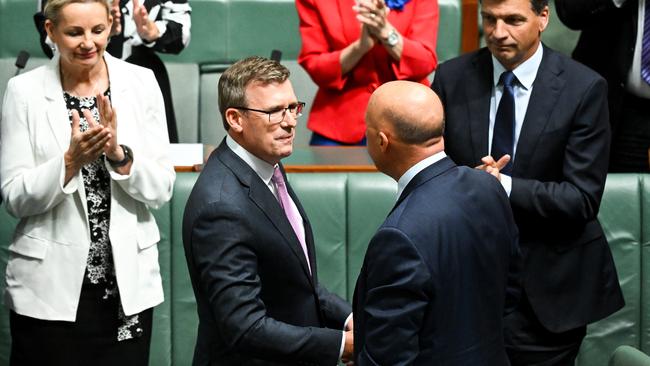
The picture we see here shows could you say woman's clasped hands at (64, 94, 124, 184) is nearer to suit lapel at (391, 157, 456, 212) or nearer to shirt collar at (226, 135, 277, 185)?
shirt collar at (226, 135, 277, 185)

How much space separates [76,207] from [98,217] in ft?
0.22

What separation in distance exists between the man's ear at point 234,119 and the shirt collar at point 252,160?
0.04m

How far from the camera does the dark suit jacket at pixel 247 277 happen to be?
2.50 metres

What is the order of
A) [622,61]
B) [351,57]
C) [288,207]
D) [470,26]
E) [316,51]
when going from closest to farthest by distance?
[288,207] → [622,61] → [351,57] → [316,51] → [470,26]

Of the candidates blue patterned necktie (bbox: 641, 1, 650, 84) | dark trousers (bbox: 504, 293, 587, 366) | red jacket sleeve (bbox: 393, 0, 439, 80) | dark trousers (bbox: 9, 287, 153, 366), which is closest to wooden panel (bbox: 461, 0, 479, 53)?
red jacket sleeve (bbox: 393, 0, 439, 80)

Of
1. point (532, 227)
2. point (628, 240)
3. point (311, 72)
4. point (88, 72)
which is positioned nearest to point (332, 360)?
point (532, 227)

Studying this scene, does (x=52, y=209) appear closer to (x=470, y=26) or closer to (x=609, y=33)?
(x=609, y=33)

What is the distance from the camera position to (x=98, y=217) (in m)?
3.14

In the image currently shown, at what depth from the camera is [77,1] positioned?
3.15m

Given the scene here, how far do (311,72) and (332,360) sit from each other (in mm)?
2009

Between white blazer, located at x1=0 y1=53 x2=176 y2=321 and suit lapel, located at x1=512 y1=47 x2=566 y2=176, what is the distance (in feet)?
3.25

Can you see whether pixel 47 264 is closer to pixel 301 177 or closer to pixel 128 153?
pixel 128 153

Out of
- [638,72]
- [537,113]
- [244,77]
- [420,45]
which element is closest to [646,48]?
[638,72]

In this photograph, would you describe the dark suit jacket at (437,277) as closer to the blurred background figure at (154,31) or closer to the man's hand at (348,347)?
the man's hand at (348,347)
